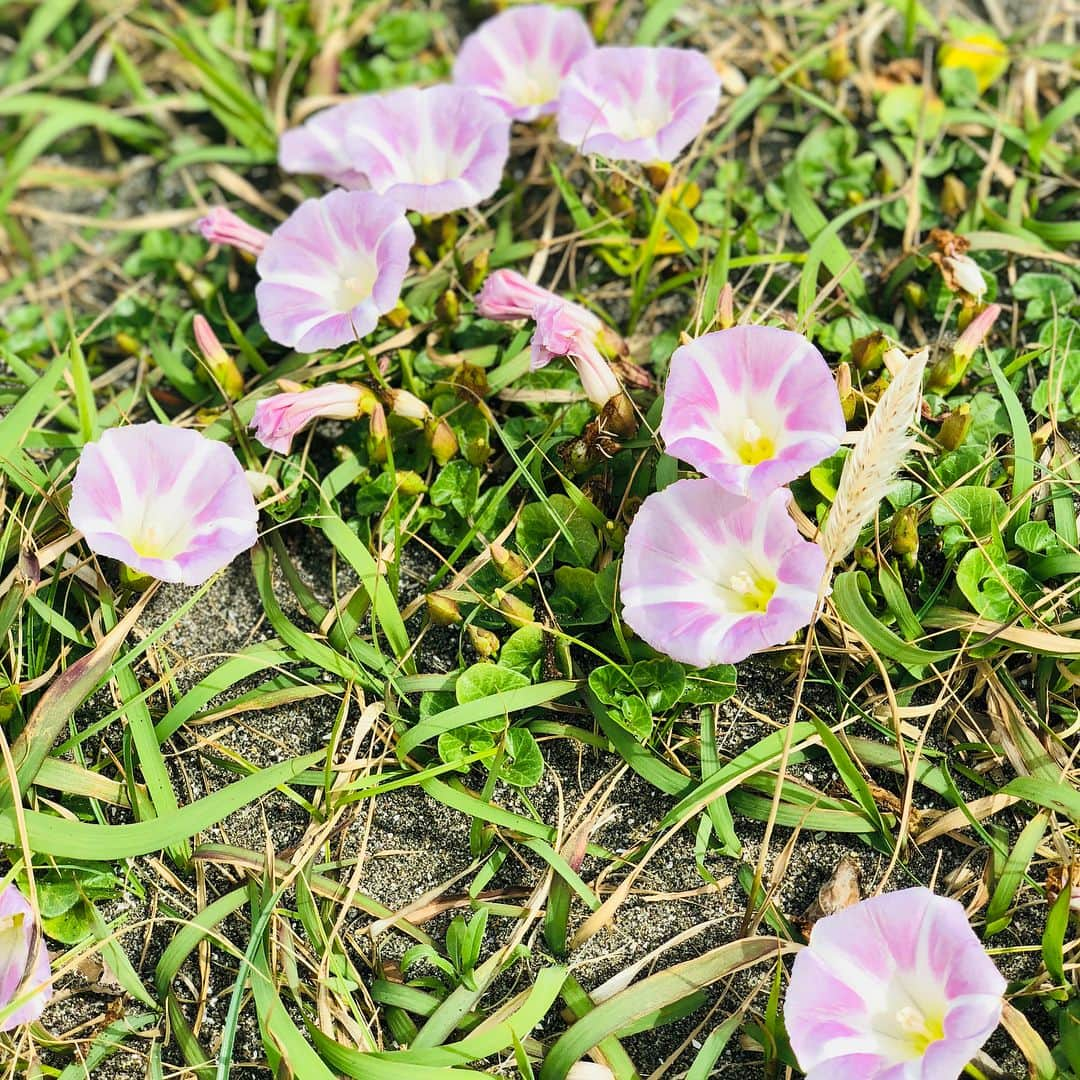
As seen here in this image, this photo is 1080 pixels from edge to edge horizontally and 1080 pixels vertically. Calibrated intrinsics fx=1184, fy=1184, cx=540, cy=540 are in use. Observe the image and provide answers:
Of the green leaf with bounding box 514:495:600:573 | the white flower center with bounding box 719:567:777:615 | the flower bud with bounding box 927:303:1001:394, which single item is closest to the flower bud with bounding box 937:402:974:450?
the flower bud with bounding box 927:303:1001:394

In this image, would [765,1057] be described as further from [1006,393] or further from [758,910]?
[1006,393]

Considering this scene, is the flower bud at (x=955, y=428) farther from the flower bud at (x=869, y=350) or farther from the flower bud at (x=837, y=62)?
the flower bud at (x=837, y=62)

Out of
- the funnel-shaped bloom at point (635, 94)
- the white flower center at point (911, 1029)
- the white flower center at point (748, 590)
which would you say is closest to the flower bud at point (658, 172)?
the funnel-shaped bloom at point (635, 94)

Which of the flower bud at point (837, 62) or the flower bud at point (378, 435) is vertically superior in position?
the flower bud at point (837, 62)

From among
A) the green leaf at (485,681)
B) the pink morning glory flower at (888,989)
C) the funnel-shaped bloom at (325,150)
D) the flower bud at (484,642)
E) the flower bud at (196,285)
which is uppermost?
the funnel-shaped bloom at (325,150)

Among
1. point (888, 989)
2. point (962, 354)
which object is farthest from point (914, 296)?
point (888, 989)

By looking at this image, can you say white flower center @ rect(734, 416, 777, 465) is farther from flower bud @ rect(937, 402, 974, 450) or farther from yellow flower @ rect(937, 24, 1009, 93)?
yellow flower @ rect(937, 24, 1009, 93)

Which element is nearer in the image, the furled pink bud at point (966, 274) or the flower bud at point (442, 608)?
the flower bud at point (442, 608)
